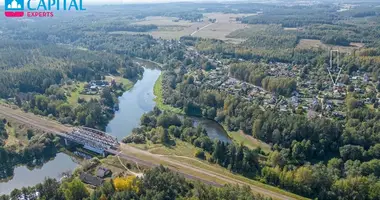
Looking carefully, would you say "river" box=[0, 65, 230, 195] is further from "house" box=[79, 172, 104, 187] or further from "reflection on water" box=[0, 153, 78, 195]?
"house" box=[79, 172, 104, 187]

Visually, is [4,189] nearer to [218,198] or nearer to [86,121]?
[86,121]

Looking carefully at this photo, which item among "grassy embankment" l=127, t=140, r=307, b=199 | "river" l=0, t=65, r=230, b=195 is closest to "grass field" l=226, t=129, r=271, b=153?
"river" l=0, t=65, r=230, b=195

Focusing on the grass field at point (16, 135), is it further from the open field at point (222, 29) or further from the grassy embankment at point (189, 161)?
the open field at point (222, 29)

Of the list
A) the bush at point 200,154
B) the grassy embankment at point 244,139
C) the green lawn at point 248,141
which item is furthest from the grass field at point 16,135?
the green lawn at point 248,141

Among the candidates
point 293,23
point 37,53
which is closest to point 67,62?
point 37,53

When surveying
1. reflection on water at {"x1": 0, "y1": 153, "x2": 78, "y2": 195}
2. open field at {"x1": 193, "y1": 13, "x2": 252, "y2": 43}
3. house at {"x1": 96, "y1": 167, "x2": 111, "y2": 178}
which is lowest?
reflection on water at {"x1": 0, "y1": 153, "x2": 78, "y2": 195}

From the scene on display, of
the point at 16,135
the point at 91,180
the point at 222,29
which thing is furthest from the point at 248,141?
the point at 222,29
